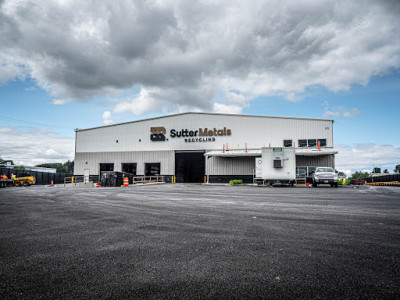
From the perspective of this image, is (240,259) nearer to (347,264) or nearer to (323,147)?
(347,264)

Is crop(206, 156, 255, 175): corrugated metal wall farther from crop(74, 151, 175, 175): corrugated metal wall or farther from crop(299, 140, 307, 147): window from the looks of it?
crop(299, 140, 307, 147): window

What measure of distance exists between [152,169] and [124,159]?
426 centimetres

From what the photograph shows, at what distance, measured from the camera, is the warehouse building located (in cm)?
3077

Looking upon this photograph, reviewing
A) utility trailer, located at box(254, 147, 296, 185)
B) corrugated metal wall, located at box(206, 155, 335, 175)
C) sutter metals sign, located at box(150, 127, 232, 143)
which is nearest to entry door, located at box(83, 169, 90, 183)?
sutter metals sign, located at box(150, 127, 232, 143)

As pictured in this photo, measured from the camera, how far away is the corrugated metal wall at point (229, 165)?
31.5 metres

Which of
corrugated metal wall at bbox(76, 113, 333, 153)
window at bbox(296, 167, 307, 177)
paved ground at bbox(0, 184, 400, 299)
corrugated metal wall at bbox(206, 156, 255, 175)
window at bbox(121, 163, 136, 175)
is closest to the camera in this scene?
paved ground at bbox(0, 184, 400, 299)

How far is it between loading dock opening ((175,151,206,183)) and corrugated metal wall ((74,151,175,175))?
Answer: 1.26 metres

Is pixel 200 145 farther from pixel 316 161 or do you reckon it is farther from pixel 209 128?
pixel 316 161

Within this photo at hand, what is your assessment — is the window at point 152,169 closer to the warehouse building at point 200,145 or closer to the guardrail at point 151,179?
the warehouse building at point 200,145

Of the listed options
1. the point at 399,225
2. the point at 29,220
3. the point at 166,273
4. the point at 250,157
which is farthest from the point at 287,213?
the point at 250,157

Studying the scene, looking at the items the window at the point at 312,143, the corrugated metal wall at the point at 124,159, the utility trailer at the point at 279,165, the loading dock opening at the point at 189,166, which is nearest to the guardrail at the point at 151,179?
the corrugated metal wall at the point at 124,159

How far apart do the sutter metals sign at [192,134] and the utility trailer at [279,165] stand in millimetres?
10836

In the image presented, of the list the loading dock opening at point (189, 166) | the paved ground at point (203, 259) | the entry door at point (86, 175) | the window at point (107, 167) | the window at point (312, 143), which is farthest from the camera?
the entry door at point (86, 175)

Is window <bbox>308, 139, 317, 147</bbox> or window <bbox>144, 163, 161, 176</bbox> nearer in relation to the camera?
window <bbox>308, 139, 317, 147</bbox>
